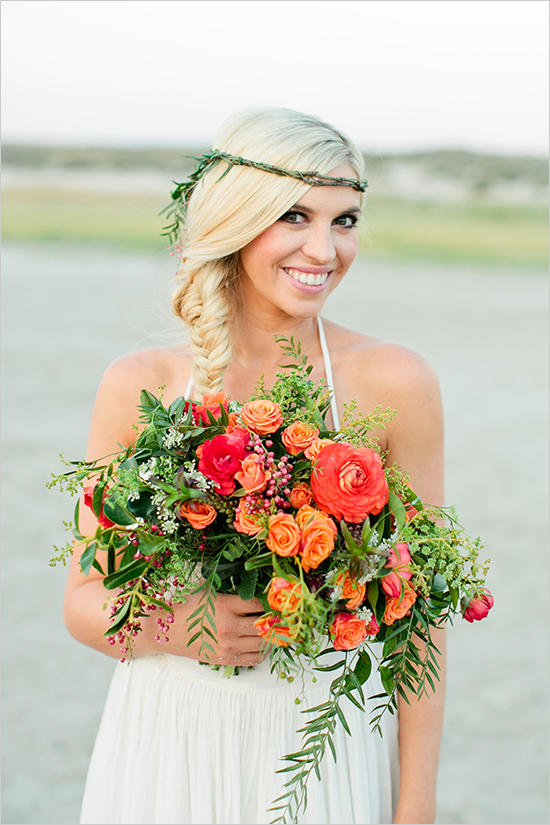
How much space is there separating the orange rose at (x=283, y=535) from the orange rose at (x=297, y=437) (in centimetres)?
17

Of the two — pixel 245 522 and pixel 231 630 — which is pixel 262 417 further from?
pixel 231 630

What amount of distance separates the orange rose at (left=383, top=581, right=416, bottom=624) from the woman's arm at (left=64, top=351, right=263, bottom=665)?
16.5 inches

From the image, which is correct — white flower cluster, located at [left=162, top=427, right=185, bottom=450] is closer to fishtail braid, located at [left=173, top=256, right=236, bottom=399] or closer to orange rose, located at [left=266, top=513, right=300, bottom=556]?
orange rose, located at [left=266, top=513, right=300, bottom=556]

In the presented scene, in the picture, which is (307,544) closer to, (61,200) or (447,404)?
(447,404)

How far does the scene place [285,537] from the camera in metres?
1.45

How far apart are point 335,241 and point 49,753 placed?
12.3 ft

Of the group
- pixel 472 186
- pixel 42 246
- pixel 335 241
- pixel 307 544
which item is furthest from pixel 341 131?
pixel 472 186

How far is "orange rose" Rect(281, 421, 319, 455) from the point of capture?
157 centimetres

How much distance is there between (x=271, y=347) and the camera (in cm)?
243

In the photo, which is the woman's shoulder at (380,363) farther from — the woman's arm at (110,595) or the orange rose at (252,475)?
the orange rose at (252,475)

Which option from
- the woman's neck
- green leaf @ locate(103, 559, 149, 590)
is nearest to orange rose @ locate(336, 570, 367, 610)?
green leaf @ locate(103, 559, 149, 590)

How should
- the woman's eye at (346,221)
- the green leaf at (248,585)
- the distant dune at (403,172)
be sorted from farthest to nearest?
the distant dune at (403,172) < the woman's eye at (346,221) < the green leaf at (248,585)

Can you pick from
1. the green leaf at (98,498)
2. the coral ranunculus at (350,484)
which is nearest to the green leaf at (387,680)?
the coral ranunculus at (350,484)

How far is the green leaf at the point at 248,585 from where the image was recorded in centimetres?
160
